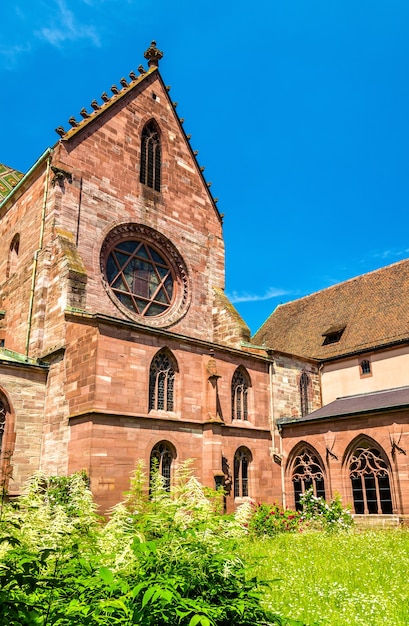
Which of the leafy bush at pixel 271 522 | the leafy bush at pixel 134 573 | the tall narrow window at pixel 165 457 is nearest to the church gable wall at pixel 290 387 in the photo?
the leafy bush at pixel 271 522

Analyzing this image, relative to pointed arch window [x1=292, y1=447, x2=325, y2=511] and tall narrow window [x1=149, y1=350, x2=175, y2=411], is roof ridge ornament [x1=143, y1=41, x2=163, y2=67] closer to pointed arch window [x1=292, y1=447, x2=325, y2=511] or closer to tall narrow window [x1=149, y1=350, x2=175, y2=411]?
tall narrow window [x1=149, y1=350, x2=175, y2=411]

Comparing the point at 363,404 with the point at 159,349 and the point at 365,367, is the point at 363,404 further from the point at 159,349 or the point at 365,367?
the point at 159,349

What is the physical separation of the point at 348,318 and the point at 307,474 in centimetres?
1019

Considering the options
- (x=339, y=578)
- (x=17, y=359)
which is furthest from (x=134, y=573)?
(x=17, y=359)

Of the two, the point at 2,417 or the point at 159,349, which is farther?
the point at 159,349

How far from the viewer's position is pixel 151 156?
26.1 metres

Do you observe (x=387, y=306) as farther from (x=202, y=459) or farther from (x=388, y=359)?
(x=202, y=459)

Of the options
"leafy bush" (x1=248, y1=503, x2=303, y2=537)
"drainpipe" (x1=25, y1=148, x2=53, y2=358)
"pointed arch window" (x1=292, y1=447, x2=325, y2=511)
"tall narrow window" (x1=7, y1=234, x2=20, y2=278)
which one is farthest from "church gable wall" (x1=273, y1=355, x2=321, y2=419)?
"tall narrow window" (x1=7, y1=234, x2=20, y2=278)

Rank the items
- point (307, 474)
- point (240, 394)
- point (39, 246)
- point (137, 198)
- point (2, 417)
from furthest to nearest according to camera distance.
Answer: point (137, 198)
point (240, 394)
point (307, 474)
point (39, 246)
point (2, 417)

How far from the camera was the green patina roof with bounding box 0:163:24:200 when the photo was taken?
30667mm

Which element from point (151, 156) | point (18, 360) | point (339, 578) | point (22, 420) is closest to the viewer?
point (339, 578)

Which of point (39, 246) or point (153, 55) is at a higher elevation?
point (153, 55)

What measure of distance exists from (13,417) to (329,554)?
10809 mm

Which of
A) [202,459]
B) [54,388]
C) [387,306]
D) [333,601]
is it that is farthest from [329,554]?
[387,306]
